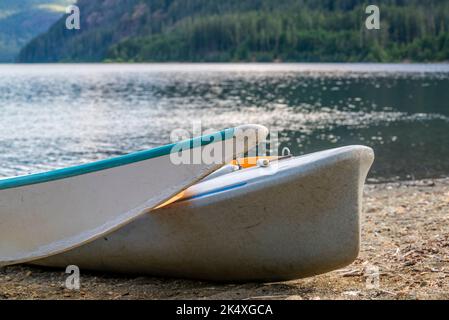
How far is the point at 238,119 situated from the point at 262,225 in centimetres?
→ 4174

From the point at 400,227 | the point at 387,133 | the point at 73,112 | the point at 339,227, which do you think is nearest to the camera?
the point at 339,227

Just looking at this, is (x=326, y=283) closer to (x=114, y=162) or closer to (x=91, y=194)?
(x=114, y=162)

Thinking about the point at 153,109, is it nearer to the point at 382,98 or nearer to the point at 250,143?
the point at 382,98

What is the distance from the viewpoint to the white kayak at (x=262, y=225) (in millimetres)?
7777

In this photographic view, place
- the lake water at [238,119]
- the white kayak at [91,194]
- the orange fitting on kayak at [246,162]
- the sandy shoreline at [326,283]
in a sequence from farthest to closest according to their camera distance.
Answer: the lake water at [238,119], the orange fitting on kayak at [246,162], the white kayak at [91,194], the sandy shoreline at [326,283]

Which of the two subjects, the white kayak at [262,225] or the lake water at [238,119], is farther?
the lake water at [238,119]

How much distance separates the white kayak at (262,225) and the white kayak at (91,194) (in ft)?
0.81

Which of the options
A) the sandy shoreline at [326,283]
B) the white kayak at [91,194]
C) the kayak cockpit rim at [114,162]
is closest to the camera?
the sandy shoreline at [326,283]

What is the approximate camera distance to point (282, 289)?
8.07 metres

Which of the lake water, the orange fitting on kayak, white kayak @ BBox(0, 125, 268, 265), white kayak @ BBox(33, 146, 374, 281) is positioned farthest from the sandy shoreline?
the lake water

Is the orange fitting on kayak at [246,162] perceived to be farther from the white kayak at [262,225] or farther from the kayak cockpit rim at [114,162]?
the kayak cockpit rim at [114,162]

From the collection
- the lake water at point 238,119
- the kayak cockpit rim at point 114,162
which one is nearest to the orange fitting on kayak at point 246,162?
the kayak cockpit rim at point 114,162

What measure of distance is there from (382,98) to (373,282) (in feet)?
199

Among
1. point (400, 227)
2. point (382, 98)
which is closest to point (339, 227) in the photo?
point (400, 227)
